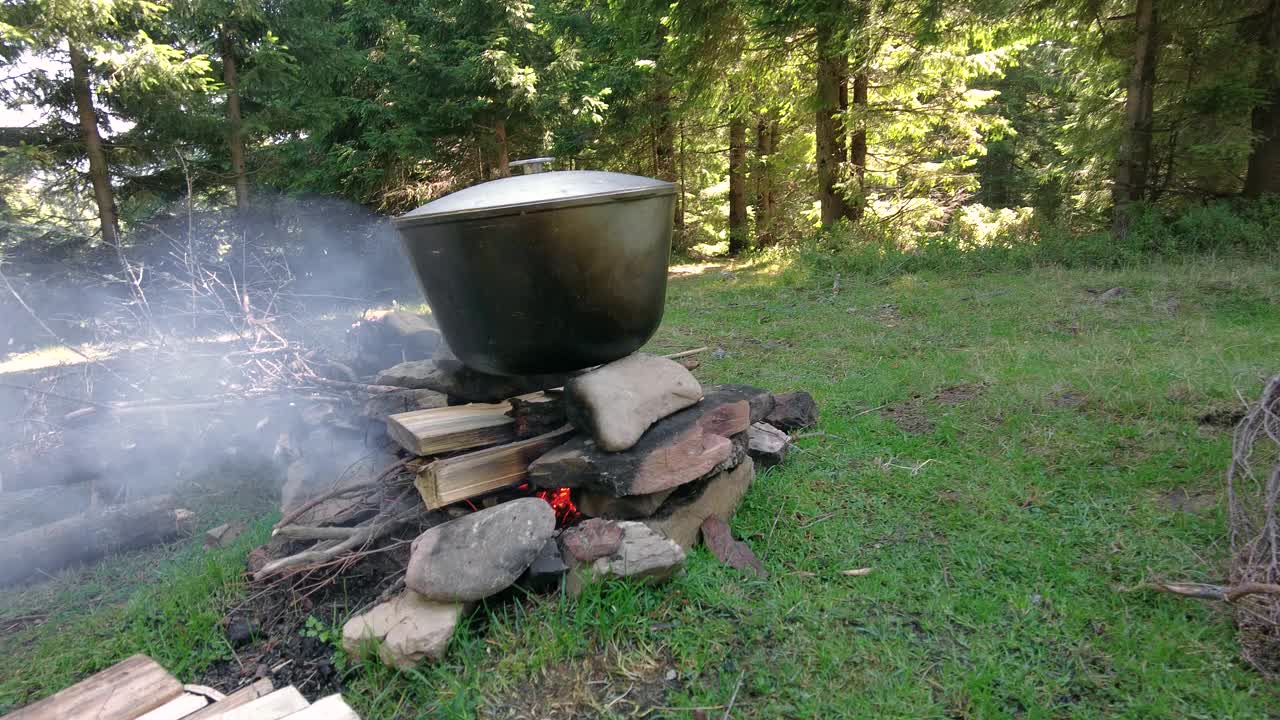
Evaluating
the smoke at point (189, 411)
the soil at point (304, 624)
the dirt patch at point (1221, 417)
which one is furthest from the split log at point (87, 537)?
the dirt patch at point (1221, 417)

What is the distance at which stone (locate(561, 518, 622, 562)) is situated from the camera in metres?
2.02

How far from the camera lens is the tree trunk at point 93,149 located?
751 cm

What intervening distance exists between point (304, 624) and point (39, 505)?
90.6 inches

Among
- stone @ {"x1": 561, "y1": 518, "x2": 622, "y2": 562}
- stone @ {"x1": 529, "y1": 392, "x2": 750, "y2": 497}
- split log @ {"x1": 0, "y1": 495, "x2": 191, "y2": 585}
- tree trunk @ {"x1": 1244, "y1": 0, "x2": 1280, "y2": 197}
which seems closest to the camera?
stone @ {"x1": 561, "y1": 518, "x2": 622, "y2": 562}

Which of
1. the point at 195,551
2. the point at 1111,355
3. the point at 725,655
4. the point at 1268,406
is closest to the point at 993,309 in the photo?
the point at 1111,355

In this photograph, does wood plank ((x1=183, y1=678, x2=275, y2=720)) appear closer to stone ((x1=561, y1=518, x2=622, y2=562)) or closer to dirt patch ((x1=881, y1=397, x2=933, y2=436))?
stone ((x1=561, y1=518, x2=622, y2=562))

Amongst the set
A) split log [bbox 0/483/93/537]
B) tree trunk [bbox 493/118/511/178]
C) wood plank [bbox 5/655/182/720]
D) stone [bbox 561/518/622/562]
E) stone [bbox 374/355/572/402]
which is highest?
tree trunk [bbox 493/118/511/178]

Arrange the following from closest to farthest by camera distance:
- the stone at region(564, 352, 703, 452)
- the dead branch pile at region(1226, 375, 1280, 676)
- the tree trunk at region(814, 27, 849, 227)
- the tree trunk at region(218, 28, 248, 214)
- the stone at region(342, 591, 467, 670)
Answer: the dead branch pile at region(1226, 375, 1280, 676), the stone at region(342, 591, 467, 670), the stone at region(564, 352, 703, 452), the tree trunk at region(218, 28, 248, 214), the tree trunk at region(814, 27, 849, 227)

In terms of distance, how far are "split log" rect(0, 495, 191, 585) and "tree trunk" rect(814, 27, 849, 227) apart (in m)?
8.39

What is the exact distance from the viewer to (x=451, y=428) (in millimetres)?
2484

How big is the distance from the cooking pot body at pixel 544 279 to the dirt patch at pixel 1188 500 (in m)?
1.98

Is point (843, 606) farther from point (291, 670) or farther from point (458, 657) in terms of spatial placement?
point (291, 670)

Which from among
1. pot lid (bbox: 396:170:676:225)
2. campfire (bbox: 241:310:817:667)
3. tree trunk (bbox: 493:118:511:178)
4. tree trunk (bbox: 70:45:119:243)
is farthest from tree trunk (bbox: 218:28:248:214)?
pot lid (bbox: 396:170:676:225)

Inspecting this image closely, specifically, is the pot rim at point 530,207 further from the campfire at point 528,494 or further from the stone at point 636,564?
the stone at point 636,564
